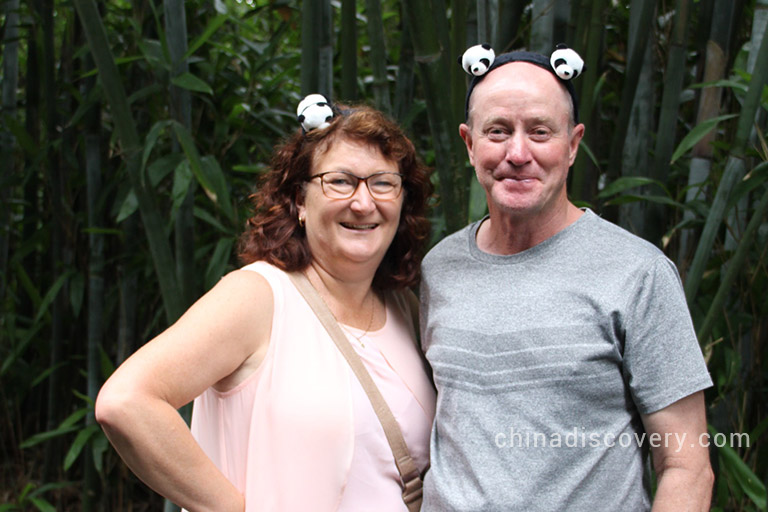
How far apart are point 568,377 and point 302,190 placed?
1.72ft

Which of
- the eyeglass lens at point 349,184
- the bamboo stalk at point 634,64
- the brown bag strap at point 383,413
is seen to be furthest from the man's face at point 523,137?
the bamboo stalk at point 634,64

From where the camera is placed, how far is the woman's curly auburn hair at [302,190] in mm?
1285

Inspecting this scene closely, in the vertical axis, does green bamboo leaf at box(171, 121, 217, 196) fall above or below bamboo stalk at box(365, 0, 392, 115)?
below

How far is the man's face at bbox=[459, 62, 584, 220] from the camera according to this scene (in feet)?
3.66

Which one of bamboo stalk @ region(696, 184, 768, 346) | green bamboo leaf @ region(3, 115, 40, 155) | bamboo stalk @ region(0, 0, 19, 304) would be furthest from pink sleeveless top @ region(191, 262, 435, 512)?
bamboo stalk @ region(0, 0, 19, 304)

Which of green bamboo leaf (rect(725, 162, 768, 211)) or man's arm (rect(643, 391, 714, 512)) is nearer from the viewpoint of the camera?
man's arm (rect(643, 391, 714, 512))

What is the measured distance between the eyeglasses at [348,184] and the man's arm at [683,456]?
0.53m

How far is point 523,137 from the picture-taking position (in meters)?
1.12

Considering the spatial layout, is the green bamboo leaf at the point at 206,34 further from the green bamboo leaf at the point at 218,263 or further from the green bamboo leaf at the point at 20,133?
the green bamboo leaf at the point at 20,133

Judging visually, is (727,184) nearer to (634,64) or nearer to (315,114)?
(634,64)

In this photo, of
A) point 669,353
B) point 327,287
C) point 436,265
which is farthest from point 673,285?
point 327,287

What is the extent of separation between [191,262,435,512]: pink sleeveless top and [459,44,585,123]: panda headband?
0.43m

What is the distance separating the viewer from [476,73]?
116 cm

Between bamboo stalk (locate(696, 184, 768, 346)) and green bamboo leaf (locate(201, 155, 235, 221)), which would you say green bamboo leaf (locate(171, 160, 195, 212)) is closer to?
green bamboo leaf (locate(201, 155, 235, 221))
